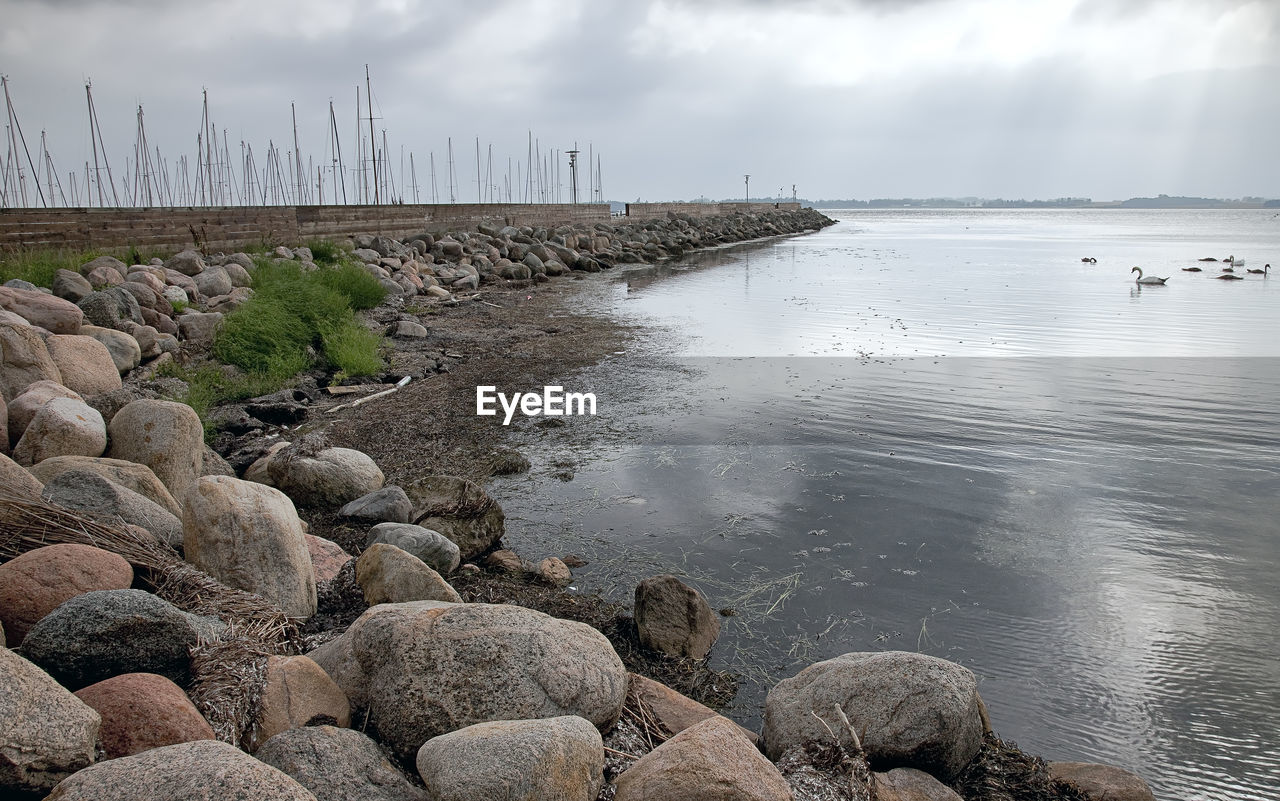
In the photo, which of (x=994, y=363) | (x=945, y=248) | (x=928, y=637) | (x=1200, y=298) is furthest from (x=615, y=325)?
(x=945, y=248)

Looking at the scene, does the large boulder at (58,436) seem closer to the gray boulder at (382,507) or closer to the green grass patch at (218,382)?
the gray boulder at (382,507)

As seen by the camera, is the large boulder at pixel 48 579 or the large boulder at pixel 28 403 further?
the large boulder at pixel 28 403

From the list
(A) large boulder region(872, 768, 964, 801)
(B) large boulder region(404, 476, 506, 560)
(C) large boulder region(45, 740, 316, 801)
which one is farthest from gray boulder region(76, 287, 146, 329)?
(A) large boulder region(872, 768, 964, 801)

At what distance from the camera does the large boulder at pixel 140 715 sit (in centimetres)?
280

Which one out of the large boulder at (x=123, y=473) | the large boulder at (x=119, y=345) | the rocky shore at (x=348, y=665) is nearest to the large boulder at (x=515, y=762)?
the rocky shore at (x=348, y=665)

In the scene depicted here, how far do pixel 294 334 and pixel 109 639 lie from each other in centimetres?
913

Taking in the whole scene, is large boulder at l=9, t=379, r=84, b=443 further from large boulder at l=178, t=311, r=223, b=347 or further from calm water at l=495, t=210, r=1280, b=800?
large boulder at l=178, t=311, r=223, b=347

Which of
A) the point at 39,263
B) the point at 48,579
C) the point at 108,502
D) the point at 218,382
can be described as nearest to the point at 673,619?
the point at 48,579

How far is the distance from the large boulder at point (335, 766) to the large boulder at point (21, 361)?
18.7ft

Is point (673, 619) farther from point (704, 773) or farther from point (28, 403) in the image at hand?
point (28, 403)

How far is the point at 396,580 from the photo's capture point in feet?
15.1

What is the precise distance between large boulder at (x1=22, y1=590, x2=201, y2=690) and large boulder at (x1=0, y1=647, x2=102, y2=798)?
0.39 m

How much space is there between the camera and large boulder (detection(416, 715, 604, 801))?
9.13ft

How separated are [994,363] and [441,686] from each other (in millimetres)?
11688
